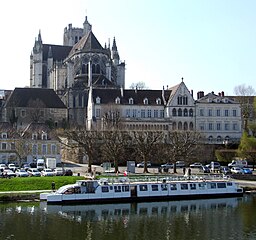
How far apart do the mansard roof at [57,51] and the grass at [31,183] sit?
260 feet

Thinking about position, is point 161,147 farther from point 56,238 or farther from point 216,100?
point 56,238

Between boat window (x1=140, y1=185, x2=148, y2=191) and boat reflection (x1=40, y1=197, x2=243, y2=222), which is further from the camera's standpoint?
boat window (x1=140, y1=185, x2=148, y2=191)

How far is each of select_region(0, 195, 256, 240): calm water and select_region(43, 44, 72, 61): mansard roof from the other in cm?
8690

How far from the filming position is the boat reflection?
37.7 meters

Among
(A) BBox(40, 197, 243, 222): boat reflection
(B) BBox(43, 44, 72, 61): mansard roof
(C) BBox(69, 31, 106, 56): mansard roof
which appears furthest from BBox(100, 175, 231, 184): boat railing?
(B) BBox(43, 44, 72, 61): mansard roof

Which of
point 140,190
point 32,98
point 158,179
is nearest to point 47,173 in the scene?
point 140,190

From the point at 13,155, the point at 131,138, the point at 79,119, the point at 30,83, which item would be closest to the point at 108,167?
the point at 131,138

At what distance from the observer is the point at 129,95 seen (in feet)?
277

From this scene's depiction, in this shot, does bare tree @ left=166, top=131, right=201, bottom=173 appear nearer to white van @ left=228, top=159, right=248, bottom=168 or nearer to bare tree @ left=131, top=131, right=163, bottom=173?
bare tree @ left=131, top=131, right=163, bottom=173

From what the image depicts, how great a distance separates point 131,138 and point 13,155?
17.3 meters

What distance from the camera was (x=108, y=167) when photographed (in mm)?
58281

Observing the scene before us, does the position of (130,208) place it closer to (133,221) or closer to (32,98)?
(133,221)

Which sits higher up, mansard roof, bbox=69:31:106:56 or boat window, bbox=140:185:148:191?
mansard roof, bbox=69:31:106:56

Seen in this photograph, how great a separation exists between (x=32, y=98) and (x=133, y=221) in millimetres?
68265
